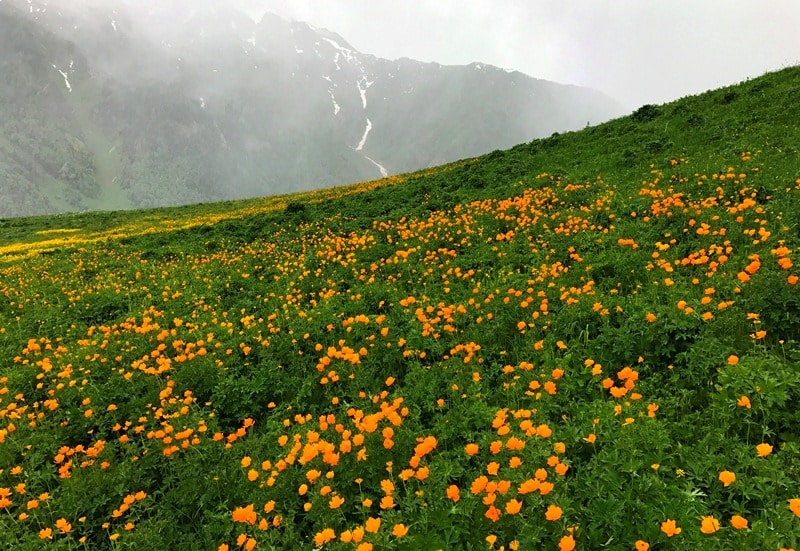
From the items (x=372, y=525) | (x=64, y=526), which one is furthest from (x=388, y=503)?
(x=64, y=526)

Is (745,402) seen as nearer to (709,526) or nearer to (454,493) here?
(709,526)

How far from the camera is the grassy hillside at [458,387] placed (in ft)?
10.4

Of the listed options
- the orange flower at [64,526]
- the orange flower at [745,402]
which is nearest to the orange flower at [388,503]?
the orange flower at [745,402]

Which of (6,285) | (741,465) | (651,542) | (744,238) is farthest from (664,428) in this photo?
(6,285)

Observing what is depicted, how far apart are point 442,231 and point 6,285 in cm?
1431

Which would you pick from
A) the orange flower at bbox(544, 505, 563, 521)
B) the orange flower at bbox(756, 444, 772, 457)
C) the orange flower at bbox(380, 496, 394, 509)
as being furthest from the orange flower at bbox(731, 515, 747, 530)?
the orange flower at bbox(380, 496, 394, 509)

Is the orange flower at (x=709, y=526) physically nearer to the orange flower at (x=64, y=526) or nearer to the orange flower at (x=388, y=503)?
the orange flower at (x=388, y=503)

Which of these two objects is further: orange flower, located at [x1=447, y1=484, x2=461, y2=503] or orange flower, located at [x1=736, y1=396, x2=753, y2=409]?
orange flower, located at [x1=736, y1=396, x2=753, y2=409]

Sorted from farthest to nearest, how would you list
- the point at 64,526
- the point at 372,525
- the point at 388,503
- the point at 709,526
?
the point at 64,526 → the point at 388,503 → the point at 372,525 → the point at 709,526

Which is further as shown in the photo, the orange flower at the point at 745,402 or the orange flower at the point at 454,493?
the orange flower at the point at 745,402

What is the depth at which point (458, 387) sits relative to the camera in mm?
4980

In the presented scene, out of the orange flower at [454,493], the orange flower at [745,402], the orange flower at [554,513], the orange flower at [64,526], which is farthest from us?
the orange flower at [64,526]

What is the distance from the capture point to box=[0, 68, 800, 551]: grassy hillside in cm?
318

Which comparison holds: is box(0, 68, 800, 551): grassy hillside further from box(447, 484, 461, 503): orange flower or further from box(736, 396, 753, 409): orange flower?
box(736, 396, 753, 409): orange flower
